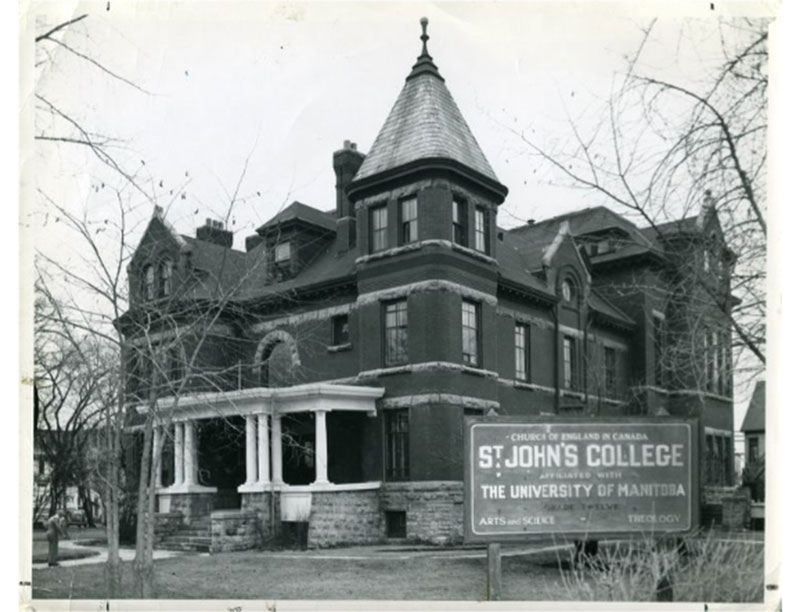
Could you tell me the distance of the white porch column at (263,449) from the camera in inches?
487

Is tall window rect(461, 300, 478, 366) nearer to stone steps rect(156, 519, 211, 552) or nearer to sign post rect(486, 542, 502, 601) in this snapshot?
sign post rect(486, 542, 502, 601)

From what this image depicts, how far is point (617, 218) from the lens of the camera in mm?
11023

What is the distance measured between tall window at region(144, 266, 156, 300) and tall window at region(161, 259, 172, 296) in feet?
0.42

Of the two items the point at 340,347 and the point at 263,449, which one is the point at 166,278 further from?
the point at 263,449

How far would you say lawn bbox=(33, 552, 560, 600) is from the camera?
1023cm

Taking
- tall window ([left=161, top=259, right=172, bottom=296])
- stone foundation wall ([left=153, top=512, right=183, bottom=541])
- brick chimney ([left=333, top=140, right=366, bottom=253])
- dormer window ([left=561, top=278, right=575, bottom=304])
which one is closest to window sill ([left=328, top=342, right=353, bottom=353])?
brick chimney ([left=333, top=140, right=366, bottom=253])

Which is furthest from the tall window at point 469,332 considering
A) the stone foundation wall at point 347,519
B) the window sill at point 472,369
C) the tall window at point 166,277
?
the tall window at point 166,277

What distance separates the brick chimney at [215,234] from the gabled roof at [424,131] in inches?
78.7

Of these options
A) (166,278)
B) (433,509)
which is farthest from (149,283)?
(433,509)

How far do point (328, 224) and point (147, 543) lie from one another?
5.04 m

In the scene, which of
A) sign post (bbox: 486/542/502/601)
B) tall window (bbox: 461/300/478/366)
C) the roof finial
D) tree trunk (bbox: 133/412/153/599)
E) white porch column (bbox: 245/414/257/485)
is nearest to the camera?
sign post (bbox: 486/542/502/601)

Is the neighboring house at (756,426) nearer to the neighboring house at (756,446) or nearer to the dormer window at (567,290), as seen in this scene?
the neighboring house at (756,446)

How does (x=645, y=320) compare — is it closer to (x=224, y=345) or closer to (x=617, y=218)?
(x=617, y=218)

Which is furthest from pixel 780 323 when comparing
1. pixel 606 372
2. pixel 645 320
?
pixel 606 372
